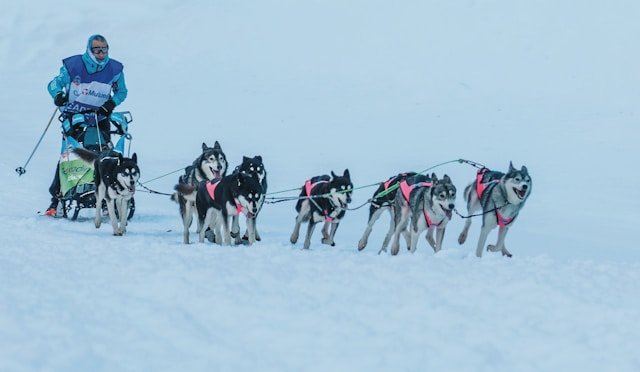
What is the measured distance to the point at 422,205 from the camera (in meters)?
Result: 5.48

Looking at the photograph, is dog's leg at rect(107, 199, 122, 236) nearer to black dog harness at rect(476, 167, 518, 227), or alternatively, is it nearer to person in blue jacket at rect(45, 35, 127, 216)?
person in blue jacket at rect(45, 35, 127, 216)

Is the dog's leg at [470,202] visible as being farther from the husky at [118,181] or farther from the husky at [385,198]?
the husky at [118,181]

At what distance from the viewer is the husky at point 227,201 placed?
5434 mm

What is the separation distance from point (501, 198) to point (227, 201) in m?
1.70

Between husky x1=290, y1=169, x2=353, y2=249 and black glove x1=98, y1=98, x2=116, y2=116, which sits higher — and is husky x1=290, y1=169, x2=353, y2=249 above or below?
below

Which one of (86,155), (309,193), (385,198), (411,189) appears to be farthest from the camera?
(86,155)

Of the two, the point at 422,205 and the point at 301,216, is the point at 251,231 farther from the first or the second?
the point at 422,205

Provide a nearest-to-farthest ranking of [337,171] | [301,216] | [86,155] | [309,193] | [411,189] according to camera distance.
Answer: [411,189], [309,193], [301,216], [86,155], [337,171]

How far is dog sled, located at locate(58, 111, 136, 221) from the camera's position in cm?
689

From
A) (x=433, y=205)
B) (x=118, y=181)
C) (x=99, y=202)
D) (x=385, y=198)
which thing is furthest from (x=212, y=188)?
(x=433, y=205)

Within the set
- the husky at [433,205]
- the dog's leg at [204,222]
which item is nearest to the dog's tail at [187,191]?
the dog's leg at [204,222]

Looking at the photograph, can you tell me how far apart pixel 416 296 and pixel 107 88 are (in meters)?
4.22

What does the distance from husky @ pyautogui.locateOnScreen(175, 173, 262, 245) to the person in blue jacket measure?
166 centimetres

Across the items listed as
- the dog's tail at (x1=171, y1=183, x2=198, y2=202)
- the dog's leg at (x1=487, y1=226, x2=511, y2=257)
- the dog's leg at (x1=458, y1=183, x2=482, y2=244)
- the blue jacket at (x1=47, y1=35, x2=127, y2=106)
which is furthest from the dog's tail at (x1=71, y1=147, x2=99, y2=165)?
the dog's leg at (x1=487, y1=226, x2=511, y2=257)
